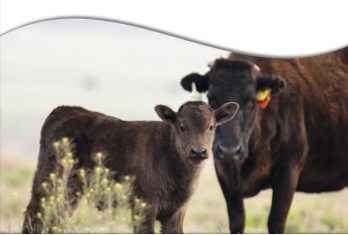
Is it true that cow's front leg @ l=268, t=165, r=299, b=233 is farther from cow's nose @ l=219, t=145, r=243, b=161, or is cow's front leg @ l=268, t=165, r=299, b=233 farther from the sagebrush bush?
the sagebrush bush

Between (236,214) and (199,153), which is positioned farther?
(236,214)

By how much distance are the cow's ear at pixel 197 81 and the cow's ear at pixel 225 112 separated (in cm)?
37

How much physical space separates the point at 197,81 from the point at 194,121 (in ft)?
1.93

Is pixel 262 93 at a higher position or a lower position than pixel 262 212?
higher

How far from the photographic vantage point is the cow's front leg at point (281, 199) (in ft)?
16.3

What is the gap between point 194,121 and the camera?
168 inches

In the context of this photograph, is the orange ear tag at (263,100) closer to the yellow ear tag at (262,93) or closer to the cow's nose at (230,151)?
the yellow ear tag at (262,93)

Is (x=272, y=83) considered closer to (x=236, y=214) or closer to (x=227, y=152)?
(x=227, y=152)

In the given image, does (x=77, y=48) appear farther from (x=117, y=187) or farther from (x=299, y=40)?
(x=299, y=40)

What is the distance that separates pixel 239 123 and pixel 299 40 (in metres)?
0.83

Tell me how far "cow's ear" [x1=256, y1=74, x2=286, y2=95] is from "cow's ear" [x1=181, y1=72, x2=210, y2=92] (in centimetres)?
44

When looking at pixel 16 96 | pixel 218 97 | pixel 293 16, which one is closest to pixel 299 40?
pixel 293 16

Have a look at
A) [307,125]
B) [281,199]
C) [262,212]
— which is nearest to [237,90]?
[307,125]

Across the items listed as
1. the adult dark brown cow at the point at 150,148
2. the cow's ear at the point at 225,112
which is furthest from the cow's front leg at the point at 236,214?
the cow's ear at the point at 225,112
